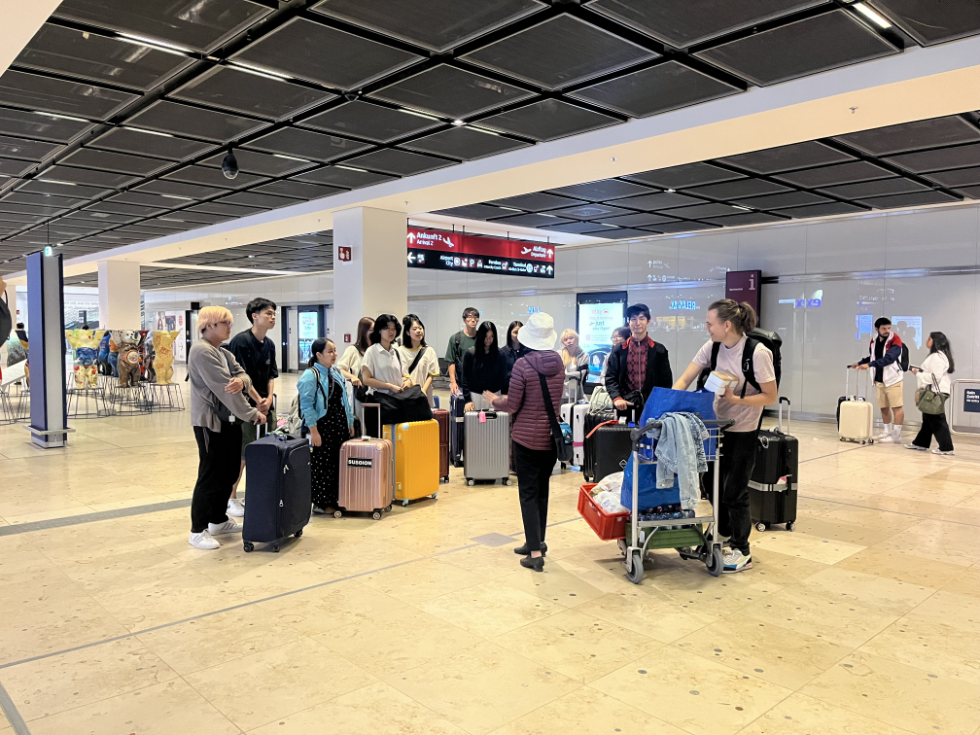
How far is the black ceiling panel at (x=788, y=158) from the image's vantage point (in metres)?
7.50

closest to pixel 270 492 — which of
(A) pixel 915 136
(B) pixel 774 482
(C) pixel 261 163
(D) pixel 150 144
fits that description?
(B) pixel 774 482

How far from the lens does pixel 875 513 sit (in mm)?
6285

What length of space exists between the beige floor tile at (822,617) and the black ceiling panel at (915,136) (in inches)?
188

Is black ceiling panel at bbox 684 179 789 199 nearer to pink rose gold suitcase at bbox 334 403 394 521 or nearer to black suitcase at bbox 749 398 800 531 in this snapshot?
black suitcase at bbox 749 398 800 531

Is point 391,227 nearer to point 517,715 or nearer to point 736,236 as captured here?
point 736,236

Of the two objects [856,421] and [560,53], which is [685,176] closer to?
[560,53]

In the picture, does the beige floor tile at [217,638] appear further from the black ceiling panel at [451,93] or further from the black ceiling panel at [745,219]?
the black ceiling panel at [745,219]

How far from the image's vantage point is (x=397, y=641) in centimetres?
356

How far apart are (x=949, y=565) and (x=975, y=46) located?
3686mm

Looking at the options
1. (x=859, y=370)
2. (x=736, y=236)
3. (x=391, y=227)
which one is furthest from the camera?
(x=736, y=236)

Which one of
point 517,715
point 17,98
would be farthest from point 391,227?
point 517,715

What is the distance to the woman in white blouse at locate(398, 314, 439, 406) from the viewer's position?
23.3 ft

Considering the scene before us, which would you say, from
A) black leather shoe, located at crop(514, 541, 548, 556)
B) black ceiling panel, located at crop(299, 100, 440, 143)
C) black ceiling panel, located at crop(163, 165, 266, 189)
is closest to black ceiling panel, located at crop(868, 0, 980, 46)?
black ceiling panel, located at crop(299, 100, 440, 143)

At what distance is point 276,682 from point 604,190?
8.04 meters
